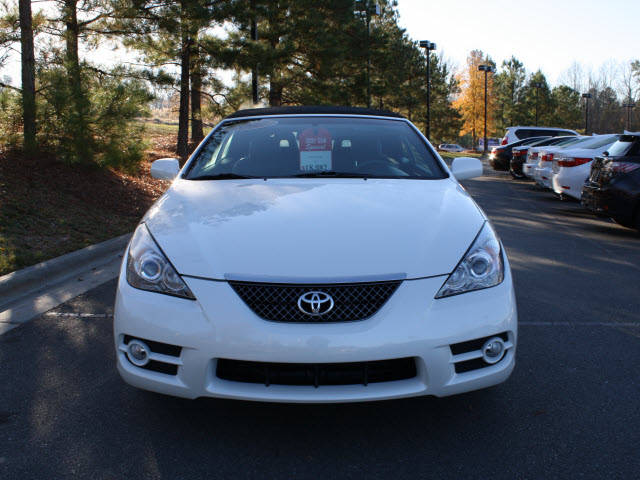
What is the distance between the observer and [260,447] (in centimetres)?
255

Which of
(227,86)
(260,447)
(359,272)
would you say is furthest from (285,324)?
(227,86)

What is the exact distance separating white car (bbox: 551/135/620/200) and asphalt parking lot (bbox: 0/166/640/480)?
7266 millimetres

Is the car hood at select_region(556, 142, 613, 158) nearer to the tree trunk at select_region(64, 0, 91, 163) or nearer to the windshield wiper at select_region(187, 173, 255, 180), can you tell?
the tree trunk at select_region(64, 0, 91, 163)

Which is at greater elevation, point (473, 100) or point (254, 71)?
point (473, 100)

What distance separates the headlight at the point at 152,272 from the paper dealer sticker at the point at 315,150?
1334mm

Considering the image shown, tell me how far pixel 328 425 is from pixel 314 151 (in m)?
1.88

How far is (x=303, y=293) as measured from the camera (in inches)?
95.2

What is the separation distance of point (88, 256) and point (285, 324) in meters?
4.72

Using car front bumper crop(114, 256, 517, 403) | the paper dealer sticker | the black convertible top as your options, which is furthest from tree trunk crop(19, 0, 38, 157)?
car front bumper crop(114, 256, 517, 403)

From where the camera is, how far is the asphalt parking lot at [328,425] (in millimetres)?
2404

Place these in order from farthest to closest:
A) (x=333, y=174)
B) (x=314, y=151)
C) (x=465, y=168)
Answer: (x=465, y=168), (x=314, y=151), (x=333, y=174)

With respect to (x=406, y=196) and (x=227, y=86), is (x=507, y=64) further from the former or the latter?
(x=406, y=196)

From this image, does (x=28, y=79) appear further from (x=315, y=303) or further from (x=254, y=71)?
(x=315, y=303)

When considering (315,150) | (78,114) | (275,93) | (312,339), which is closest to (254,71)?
(275,93)
